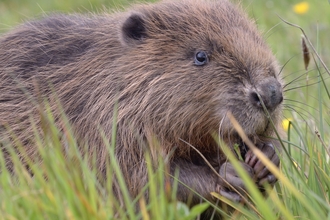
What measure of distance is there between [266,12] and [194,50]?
4.85 m

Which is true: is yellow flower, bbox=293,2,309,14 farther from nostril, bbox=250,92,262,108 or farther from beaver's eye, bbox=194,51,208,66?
nostril, bbox=250,92,262,108

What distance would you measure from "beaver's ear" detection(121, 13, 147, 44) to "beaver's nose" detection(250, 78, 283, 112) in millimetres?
921

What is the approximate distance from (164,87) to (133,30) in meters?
0.49

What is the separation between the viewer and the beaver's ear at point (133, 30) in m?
3.93

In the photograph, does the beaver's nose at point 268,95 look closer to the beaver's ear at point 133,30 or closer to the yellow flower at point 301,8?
the beaver's ear at point 133,30

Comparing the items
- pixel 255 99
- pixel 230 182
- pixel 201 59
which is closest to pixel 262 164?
pixel 230 182

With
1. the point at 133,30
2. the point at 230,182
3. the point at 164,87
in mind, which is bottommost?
the point at 230,182

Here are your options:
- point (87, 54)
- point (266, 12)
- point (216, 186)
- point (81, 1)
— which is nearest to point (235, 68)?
point (216, 186)

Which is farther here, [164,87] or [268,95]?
[164,87]

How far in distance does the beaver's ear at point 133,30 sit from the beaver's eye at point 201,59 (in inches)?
16.8

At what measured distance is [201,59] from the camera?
372 cm

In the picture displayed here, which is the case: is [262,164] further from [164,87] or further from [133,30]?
[133,30]

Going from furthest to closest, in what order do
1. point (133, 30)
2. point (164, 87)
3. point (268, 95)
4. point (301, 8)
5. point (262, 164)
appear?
point (301, 8) < point (133, 30) < point (164, 87) < point (262, 164) < point (268, 95)

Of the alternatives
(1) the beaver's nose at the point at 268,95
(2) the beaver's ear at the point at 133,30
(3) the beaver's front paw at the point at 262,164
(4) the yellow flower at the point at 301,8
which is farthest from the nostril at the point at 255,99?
(4) the yellow flower at the point at 301,8
